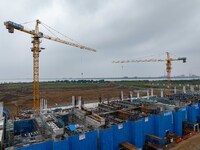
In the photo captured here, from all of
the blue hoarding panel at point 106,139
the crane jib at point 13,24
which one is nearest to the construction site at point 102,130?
the blue hoarding panel at point 106,139

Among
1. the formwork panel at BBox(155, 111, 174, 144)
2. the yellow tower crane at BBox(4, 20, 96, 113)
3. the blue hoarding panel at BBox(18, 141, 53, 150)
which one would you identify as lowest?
the formwork panel at BBox(155, 111, 174, 144)

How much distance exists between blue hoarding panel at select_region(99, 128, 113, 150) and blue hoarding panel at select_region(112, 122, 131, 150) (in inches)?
21.5

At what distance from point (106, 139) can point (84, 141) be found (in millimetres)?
1701

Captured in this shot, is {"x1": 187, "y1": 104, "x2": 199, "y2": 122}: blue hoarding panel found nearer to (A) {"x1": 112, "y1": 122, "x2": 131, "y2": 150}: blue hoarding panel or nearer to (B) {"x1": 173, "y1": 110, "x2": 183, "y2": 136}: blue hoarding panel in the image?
(B) {"x1": 173, "y1": 110, "x2": 183, "y2": 136}: blue hoarding panel

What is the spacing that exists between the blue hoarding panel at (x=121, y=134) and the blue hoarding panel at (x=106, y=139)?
545mm

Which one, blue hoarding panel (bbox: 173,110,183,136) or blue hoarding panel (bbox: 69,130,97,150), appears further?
blue hoarding panel (bbox: 173,110,183,136)

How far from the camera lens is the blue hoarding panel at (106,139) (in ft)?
35.4

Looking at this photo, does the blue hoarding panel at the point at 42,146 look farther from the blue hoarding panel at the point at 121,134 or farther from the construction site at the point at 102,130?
the blue hoarding panel at the point at 121,134

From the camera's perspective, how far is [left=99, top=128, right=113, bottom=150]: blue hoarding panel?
10.8 metres

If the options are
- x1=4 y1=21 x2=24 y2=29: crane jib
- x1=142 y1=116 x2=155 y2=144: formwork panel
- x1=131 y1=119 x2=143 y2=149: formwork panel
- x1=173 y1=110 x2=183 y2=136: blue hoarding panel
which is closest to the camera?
x1=131 y1=119 x2=143 y2=149: formwork panel

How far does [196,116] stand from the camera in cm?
1905

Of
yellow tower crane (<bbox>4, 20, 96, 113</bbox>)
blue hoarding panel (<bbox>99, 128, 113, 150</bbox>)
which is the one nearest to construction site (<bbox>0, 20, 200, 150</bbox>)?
blue hoarding panel (<bbox>99, 128, 113, 150</bbox>)

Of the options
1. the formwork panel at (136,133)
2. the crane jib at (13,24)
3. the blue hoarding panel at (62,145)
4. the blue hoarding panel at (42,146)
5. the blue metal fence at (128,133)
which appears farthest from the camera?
the crane jib at (13,24)

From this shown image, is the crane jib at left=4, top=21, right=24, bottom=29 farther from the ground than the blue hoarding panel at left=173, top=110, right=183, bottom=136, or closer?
farther from the ground
